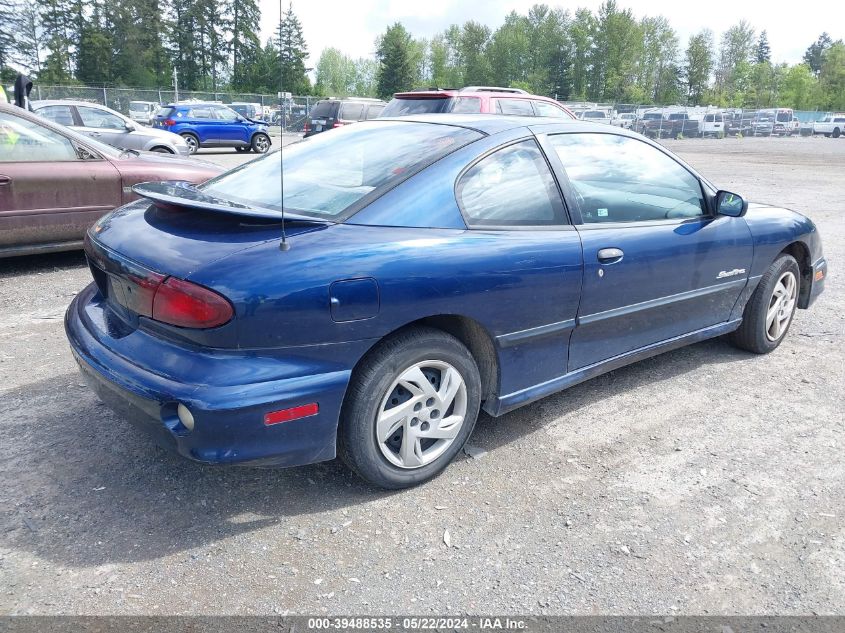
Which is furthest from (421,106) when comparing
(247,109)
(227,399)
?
(247,109)

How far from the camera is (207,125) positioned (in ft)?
72.5

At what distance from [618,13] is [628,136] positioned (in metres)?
104

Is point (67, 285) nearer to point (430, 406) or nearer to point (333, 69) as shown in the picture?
point (430, 406)

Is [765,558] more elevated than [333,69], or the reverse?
[333,69]

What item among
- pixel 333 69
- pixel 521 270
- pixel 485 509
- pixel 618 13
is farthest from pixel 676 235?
pixel 333 69

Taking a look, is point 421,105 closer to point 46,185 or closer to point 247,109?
point 46,185

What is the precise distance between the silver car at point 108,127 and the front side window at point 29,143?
744 centimetres

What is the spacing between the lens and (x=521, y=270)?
9.59 ft

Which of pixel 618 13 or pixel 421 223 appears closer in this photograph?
pixel 421 223

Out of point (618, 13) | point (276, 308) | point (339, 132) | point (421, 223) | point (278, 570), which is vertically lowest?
point (278, 570)

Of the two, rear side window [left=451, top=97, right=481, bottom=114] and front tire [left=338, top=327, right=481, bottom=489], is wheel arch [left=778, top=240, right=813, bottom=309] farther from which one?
rear side window [left=451, top=97, right=481, bottom=114]

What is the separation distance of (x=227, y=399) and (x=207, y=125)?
71.8ft

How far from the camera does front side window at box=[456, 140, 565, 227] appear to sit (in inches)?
116

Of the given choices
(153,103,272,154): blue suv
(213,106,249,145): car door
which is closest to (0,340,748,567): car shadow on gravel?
(153,103,272,154): blue suv
